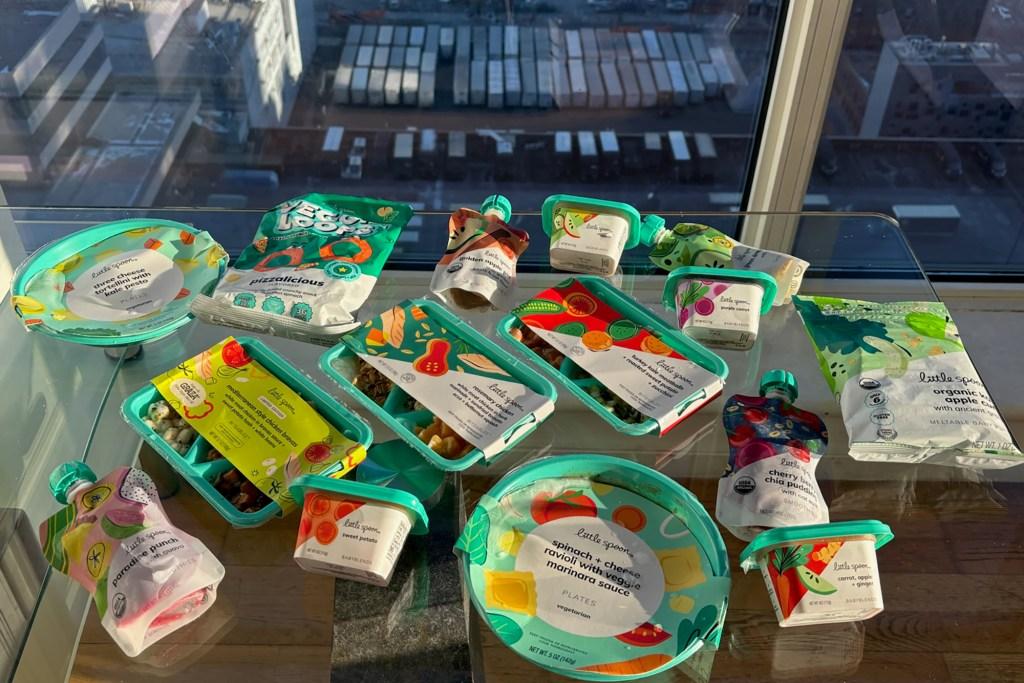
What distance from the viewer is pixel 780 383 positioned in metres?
0.87

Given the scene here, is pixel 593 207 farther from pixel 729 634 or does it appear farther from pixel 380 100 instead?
pixel 380 100

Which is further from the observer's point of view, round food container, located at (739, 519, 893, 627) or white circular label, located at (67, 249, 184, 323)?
white circular label, located at (67, 249, 184, 323)

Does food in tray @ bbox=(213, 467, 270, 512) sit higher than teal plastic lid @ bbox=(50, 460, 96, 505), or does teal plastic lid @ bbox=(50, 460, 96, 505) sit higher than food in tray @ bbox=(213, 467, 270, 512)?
teal plastic lid @ bbox=(50, 460, 96, 505)

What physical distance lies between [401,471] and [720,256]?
39 centimetres

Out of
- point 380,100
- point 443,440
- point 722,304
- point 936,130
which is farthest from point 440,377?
point 936,130

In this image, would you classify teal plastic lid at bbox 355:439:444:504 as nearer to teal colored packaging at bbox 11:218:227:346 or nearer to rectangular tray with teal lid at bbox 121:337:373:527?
rectangular tray with teal lid at bbox 121:337:373:527

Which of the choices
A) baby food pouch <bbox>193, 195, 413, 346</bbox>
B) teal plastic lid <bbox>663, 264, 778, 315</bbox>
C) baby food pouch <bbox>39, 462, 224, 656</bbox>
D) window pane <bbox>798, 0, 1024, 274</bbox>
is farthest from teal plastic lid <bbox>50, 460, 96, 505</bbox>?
window pane <bbox>798, 0, 1024, 274</bbox>

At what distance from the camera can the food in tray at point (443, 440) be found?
0.79 m

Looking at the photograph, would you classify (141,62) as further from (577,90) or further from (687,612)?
(687,612)

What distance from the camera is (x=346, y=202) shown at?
3.30 feet

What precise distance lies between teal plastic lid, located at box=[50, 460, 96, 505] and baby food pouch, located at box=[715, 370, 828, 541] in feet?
1.70

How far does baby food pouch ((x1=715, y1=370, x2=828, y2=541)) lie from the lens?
733mm

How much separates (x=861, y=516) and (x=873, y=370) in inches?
5.5

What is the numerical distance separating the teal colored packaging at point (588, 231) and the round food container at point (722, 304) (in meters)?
0.08
